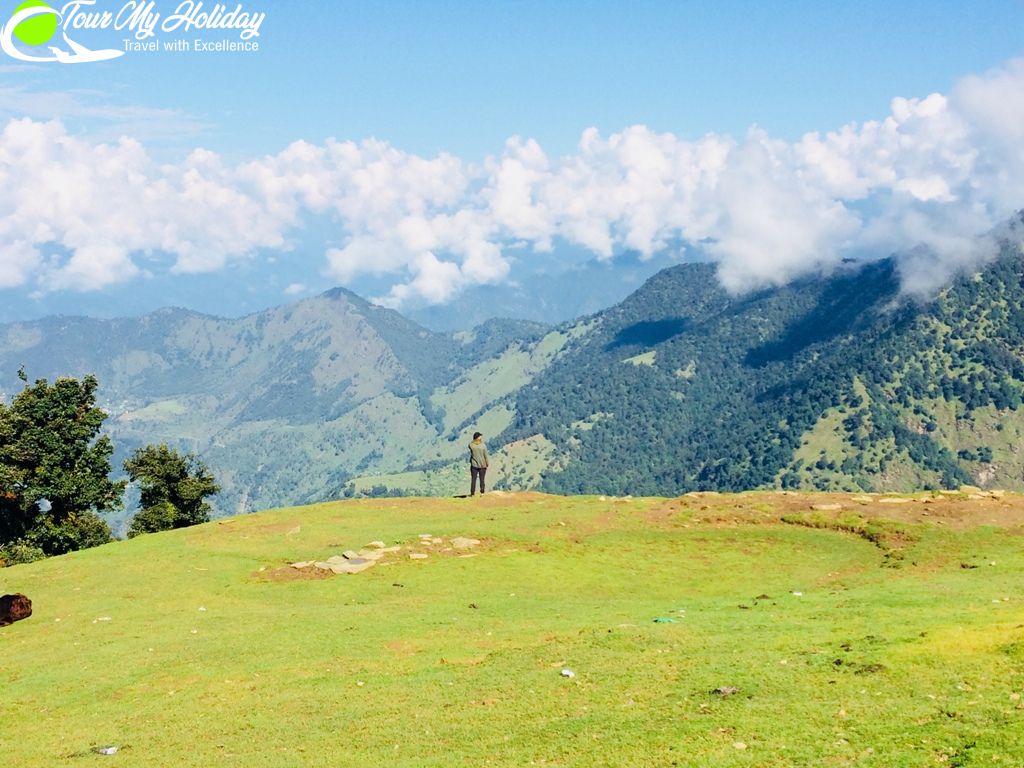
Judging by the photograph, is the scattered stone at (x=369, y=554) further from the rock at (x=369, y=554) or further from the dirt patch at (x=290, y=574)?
the dirt patch at (x=290, y=574)

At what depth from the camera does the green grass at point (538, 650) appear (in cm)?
2039

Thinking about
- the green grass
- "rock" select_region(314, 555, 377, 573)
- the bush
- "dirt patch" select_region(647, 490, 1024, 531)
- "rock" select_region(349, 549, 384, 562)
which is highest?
"dirt patch" select_region(647, 490, 1024, 531)

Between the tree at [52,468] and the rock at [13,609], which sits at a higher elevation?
the tree at [52,468]

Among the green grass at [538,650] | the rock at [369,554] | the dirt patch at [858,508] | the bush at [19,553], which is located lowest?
the bush at [19,553]

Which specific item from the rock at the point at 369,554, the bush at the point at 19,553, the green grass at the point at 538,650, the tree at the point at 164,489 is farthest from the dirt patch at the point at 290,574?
the tree at the point at 164,489

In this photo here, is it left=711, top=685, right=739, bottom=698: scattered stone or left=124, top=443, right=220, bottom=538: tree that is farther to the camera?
left=124, top=443, right=220, bottom=538: tree

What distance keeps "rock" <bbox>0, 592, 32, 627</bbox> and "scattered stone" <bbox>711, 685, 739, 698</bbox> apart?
1207 inches

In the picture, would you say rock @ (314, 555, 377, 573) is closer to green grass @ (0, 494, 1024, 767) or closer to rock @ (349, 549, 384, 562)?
rock @ (349, 549, 384, 562)

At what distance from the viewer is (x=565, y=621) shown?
32.9 metres

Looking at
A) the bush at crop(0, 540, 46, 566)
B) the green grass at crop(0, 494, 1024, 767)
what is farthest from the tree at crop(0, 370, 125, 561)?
the green grass at crop(0, 494, 1024, 767)

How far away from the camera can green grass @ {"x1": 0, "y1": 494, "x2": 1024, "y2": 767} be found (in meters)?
20.4

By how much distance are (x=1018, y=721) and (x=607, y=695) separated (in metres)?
10.0

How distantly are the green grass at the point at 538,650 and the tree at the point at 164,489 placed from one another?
4195 centimetres

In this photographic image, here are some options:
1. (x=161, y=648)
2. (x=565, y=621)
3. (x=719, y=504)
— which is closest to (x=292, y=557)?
(x=161, y=648)
